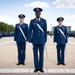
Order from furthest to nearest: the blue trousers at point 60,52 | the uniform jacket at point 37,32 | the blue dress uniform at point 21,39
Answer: the blue trousers at point 60,52, the blue dress uniform at point 21,39, the uniform jacket at point 37,32

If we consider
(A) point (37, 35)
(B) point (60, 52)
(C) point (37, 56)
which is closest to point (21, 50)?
(B) point (60, 52)

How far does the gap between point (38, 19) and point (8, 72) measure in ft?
6.13

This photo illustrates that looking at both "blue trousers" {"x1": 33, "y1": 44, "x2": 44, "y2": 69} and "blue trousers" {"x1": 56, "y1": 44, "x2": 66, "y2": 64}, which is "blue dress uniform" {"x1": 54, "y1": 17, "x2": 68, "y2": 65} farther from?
"blue trousers" {"x1": 33, "y1": 44, "x2": 44, "y2": 69}

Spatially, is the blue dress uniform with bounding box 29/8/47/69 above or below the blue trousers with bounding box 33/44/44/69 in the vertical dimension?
above

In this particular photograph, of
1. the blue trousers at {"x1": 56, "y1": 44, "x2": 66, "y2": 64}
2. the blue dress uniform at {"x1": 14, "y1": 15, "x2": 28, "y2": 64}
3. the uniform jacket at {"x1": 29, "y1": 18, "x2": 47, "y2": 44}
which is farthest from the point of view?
the blue trousers at {"x1": 56, "y1": 44, "x2": 66, "y2": 64}

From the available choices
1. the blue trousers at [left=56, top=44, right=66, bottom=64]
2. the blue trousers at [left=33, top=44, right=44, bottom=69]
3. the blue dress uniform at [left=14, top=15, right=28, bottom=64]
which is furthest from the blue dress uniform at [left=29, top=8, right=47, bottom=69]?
the blue trousers at [left=56, top=44, right=66, bottom=64]

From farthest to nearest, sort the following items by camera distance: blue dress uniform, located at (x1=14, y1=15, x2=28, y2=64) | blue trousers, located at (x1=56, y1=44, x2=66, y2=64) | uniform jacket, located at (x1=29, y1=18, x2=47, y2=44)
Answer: blue trousers, located at (x1=56, y1=44, x2=66, y2=64), blue dress uniform, located at (x1=14, y1=15, x2=28, y2=64), uniform jacket, located at (x1=29, y1=18, x2=47, y2=44)

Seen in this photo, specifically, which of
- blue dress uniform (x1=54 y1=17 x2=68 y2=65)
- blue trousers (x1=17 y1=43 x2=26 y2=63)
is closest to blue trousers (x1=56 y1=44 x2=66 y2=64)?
blue dress uniform (x1=54 y1=17 x2=68 y2=65)

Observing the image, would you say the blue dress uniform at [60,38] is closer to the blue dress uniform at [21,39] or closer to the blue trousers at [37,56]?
the blue dress uniform at [21,39]

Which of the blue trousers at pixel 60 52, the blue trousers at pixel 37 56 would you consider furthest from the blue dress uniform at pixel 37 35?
the blue trousers at pixel 60 52

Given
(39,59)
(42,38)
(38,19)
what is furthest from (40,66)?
(38,19)

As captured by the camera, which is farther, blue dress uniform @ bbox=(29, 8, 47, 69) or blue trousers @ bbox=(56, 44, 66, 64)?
blue trousers @ bbox=(56, 44, 66, 64)

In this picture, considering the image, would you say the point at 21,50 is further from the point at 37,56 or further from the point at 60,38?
the point at 37,56

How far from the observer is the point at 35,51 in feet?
30.5
